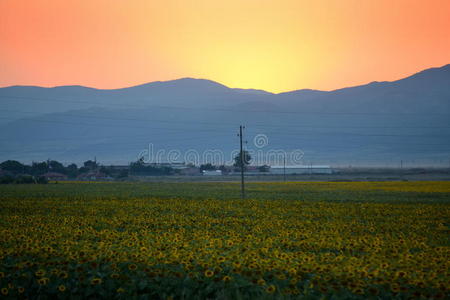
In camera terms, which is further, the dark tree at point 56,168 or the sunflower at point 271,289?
the dark tree at point 56,168

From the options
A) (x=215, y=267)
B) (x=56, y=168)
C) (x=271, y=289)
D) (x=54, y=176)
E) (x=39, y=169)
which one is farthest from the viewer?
(x=56, y=168)

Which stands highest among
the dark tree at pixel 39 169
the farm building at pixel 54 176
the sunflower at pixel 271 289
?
the dark tree at pixel 39 169

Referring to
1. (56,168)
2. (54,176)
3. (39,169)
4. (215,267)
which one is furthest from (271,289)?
(56,168)

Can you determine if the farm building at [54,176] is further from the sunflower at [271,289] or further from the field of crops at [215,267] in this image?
the sunflower at [271,289]

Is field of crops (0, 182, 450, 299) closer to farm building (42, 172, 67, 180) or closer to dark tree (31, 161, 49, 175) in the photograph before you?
farm building (42, 172, 67, 180)

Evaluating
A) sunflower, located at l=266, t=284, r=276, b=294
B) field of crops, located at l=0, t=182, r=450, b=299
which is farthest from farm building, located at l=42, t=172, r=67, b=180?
sunflower, located at l=266, t=284, r=276, b=294

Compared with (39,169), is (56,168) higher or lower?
higher

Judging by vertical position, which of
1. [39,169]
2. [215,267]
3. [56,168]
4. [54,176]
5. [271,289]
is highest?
[56,168]

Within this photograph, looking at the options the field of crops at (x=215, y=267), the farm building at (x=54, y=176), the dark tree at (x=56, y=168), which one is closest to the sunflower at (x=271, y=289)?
the field of crops at (x=215, y=267)

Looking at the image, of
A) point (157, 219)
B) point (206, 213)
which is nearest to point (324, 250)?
point (157, 219)

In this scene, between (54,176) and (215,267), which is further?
(54,176)

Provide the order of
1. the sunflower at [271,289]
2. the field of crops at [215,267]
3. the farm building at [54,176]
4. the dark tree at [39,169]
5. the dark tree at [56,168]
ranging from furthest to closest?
the dark tree at [56,168] < the dark tree at [39,169] < the farm building at [54,176] < the field of crops at [215,267] < the sunflower at [271,289]

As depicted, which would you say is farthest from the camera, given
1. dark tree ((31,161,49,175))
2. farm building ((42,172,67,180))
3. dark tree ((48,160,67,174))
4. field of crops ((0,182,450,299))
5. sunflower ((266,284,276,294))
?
dark tree ((48,160,67,174))

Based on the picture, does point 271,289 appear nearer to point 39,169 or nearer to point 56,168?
point 39,169
